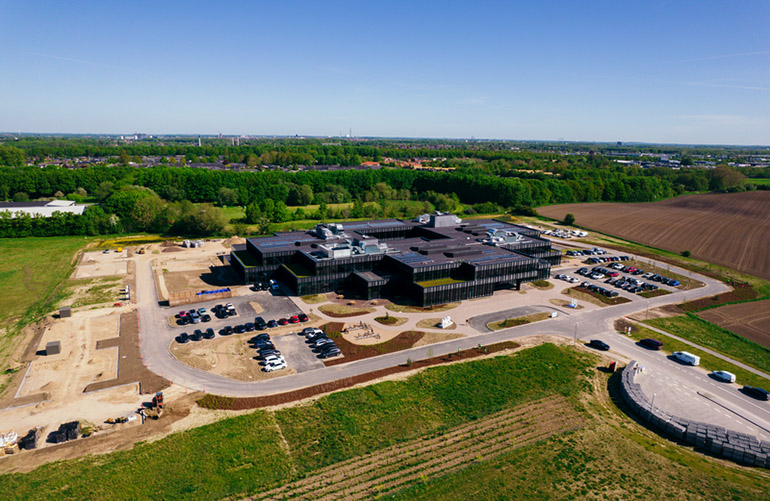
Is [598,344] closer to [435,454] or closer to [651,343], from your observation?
[651,343]

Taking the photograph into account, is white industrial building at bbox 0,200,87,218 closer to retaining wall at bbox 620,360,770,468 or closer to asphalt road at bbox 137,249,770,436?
asphalt road at bbox 137,249,770,436

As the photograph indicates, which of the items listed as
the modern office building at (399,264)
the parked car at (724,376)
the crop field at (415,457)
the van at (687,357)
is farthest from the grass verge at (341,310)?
the parked car at (724,376)

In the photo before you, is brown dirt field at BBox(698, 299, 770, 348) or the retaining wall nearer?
the retaining wall

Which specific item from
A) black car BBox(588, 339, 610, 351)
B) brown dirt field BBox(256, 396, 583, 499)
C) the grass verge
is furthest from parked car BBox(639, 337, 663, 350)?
the grass verge

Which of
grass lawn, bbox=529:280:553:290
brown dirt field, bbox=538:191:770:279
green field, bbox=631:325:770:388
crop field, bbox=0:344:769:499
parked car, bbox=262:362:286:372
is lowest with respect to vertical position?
crop field, bbox=0:344:769:499

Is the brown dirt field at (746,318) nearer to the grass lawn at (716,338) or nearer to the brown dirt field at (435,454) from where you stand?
the grass lawn at (716,338)

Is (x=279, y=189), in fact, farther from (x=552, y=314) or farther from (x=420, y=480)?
(x=420, y=480)

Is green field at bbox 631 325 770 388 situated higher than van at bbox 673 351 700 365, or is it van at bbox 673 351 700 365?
van at bbox 673 351 700 365
